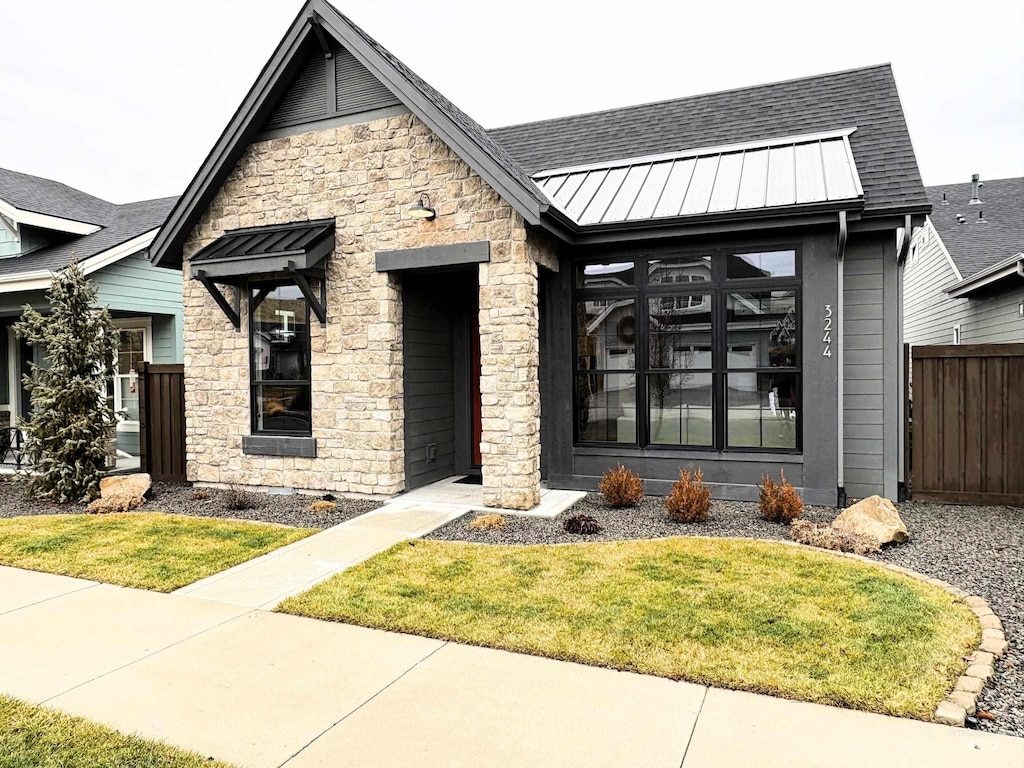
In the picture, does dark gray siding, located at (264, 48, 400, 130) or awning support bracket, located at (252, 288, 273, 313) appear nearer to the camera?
dark gray siding, located at (264, 48, 400, 130)

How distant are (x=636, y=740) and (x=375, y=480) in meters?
5.49

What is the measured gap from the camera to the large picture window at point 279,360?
330 inches

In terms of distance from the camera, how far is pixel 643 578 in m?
4.93

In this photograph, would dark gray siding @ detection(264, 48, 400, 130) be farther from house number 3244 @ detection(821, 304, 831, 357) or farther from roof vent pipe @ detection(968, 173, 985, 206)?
roof vent pipe @ detection(968, 173, 985, 206)

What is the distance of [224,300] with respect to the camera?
832 centimetres

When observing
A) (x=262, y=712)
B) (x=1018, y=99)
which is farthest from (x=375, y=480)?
(x=1018, y=99)

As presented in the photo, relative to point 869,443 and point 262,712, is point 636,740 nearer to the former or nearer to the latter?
point 262,712

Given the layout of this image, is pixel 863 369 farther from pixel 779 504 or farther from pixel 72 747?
A: pixel 72 747

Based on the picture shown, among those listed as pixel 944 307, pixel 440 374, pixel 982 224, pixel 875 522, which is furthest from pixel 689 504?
pixel 982 224

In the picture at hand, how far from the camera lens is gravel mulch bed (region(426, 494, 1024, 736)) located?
4688 millimetres

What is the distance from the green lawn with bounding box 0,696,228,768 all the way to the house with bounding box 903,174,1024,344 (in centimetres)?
1180

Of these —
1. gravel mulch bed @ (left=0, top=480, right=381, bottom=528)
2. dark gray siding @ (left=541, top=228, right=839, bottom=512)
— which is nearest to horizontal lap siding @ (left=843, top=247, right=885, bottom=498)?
dark gray siding @ (left=541, top=228, right=839, bottom=512)

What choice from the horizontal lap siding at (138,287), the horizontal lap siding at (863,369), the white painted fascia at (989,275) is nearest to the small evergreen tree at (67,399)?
the horizontal lap siding at (138,287)

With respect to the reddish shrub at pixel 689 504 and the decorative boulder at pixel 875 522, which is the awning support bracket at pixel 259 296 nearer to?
the reddish shrub at pixel 689 504
